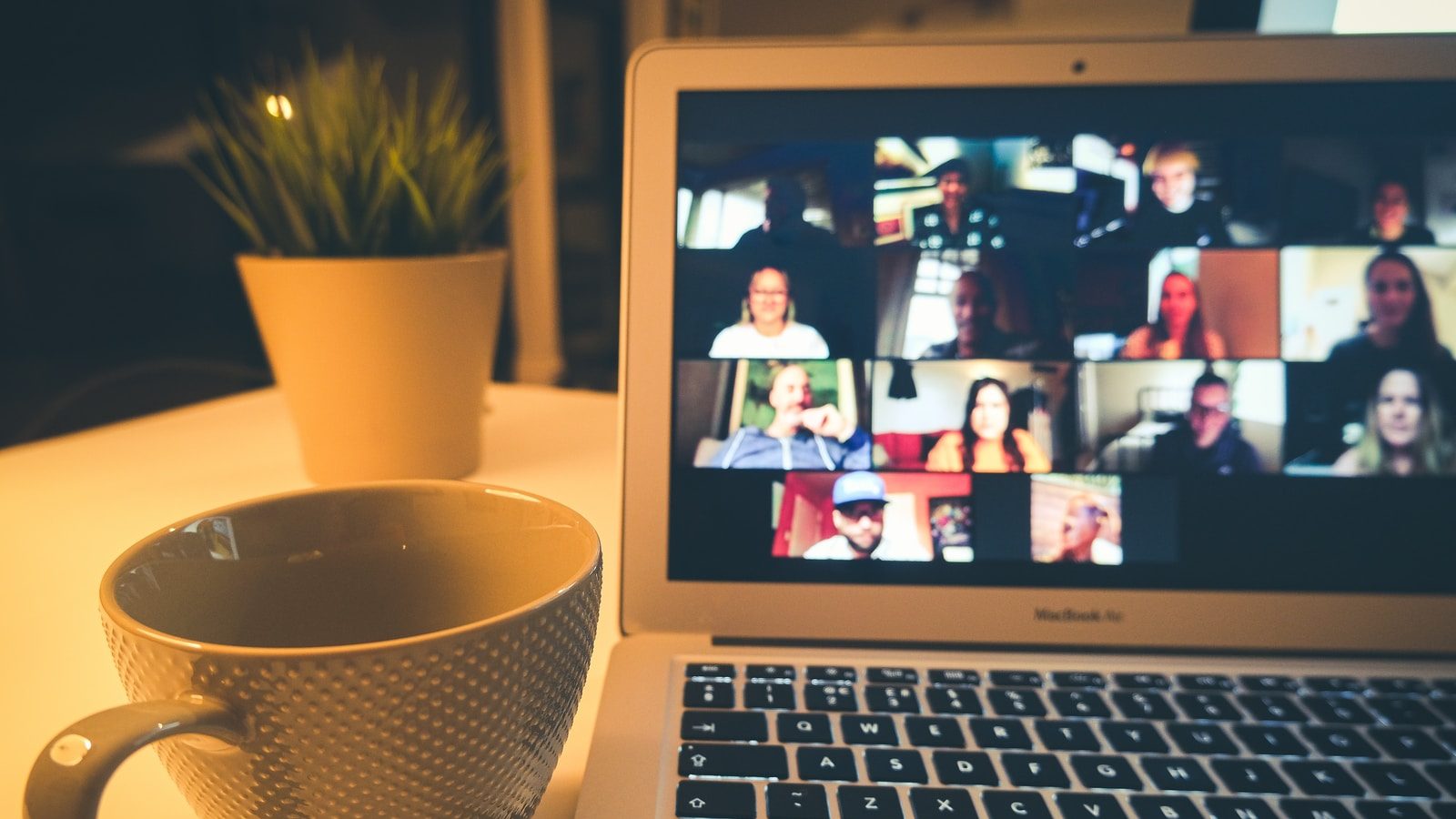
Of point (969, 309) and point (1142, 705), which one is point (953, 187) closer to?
point (969, 309)

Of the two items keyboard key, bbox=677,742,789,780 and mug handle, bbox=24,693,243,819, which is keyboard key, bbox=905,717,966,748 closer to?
keyboard key, bbox=677,742,789,780

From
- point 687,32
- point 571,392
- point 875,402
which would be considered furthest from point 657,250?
point 687,32

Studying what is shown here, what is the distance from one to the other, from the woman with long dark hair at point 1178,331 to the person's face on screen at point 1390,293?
8cm

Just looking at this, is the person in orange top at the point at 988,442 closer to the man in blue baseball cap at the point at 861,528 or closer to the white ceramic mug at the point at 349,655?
the man in blue baseball cap at the point at 861,528

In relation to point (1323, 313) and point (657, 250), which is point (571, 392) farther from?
point (1323, 313)

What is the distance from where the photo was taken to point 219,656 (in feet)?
0.63

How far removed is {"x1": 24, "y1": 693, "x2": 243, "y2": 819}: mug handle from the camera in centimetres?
17

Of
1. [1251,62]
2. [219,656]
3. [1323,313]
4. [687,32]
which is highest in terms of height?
[687,32]

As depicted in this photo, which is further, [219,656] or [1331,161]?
[1331,161]

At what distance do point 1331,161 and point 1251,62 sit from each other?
6cm

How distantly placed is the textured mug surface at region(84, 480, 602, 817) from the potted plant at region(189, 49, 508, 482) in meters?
0.27

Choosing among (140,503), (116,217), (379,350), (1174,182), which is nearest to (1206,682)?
(1174,182)

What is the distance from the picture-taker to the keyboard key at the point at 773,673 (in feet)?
1.13

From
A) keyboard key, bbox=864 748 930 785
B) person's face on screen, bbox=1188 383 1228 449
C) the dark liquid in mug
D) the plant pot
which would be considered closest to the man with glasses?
person's face on screen, bbox=1188 383 1228 449
